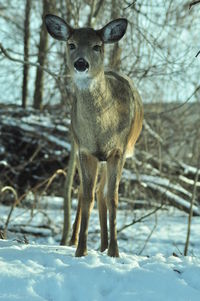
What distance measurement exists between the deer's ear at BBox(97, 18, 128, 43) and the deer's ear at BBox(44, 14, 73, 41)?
1.04 feet

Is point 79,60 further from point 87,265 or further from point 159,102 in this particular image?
point 159,102

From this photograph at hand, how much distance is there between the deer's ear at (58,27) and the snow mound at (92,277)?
208 cm

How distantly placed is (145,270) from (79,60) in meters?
1.90

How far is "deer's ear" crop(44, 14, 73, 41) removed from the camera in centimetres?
529

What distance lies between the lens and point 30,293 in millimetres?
3805

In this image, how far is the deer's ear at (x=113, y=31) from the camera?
205 inches

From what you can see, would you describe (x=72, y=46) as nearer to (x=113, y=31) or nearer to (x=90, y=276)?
(x=113, y=31)

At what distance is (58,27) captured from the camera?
5375mm

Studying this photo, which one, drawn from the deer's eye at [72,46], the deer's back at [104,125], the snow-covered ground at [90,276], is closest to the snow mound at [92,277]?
the snow-covered ground at [90,276]

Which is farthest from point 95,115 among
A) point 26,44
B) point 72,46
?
point 26,44

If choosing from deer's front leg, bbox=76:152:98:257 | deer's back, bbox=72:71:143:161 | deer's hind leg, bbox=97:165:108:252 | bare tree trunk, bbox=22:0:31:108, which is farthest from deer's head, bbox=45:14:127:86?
bare tree trunk, bbox=22:0:31:108

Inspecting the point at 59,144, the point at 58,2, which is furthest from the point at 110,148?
the point at 59,144

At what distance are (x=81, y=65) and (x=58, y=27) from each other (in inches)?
30.3

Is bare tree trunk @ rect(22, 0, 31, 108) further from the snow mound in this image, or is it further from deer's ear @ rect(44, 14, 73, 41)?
the snow mound
